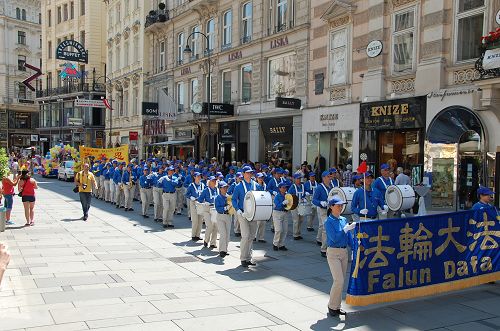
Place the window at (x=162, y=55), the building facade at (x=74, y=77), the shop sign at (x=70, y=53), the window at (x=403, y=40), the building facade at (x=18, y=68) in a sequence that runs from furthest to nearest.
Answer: the building facade at (x=18, y=68) → the building facade at (x=74, y=77) → the shop sign at (x=70, y=53) → the window at (x=162, y=55) → the window at (x=403, y=40)

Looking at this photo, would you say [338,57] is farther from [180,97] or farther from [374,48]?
[180,97]

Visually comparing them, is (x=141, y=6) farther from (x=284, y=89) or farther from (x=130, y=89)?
(x=284, y=89)

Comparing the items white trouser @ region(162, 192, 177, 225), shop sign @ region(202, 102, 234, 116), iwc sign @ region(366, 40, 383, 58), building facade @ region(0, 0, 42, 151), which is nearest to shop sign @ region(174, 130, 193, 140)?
shop sign @ region(202, 102, 234, 116)

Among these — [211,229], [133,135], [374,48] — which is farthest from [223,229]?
[133,135]

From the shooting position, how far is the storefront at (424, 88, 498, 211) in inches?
602

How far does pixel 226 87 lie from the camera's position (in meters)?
31.0

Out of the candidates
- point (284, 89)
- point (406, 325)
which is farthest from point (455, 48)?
point (406, 325)

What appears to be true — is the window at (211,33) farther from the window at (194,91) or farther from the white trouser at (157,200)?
the white trouser at (157,200)

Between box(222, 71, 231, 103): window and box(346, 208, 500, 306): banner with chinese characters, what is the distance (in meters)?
22.9

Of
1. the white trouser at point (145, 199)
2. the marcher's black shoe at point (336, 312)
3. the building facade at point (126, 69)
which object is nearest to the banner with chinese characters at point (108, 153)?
the white trouser at point (145, 199)

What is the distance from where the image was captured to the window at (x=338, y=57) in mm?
21656

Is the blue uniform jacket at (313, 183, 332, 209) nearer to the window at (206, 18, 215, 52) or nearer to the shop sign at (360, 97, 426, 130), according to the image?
the shop sign at (360, 97, 426, 130)

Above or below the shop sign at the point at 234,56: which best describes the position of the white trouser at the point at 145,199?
below

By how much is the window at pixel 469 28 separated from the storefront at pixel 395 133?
2068 millimetres
